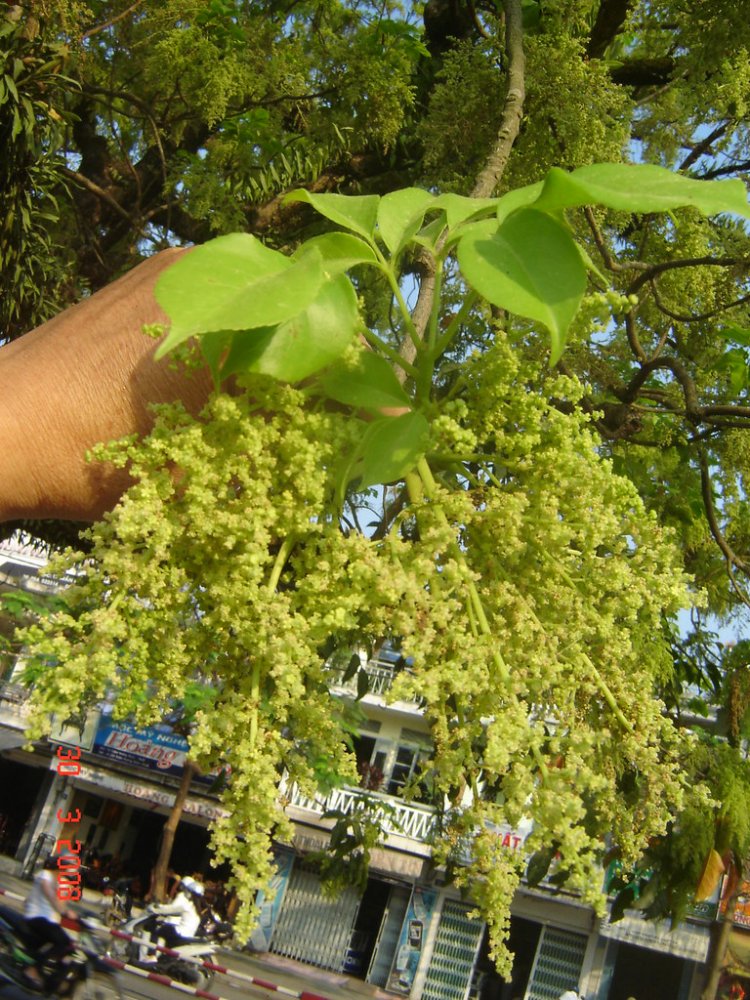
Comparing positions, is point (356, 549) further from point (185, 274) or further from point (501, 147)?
point (501, 147)

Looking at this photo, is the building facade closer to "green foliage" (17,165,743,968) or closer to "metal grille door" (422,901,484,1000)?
"metal grille door" (422,901,484,1000)

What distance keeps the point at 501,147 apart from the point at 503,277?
110cm

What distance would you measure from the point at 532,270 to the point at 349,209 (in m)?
0.22

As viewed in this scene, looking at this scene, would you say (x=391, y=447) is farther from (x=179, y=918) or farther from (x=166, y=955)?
(x=166, y=955)

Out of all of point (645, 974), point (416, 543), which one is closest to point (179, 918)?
point (645, 974)

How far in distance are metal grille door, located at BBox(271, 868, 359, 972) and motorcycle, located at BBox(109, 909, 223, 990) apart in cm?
487

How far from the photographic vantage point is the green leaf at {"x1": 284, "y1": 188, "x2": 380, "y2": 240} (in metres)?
0.79

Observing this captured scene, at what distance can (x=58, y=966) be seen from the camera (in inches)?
267

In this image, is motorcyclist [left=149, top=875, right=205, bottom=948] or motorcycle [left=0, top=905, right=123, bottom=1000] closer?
motorcycle [left=0, top=905, right=123, bottom=1000]

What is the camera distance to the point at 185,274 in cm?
68

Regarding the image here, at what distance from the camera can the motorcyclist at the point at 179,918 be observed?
33.9 ft
